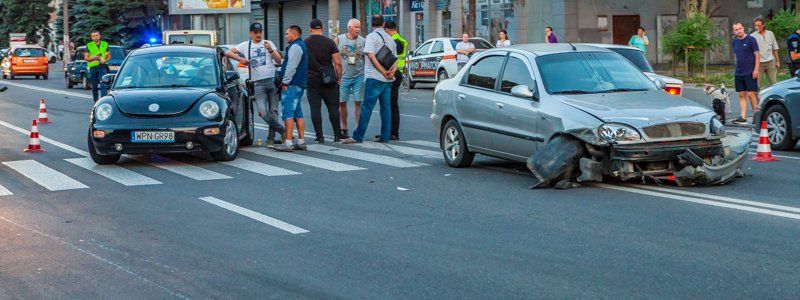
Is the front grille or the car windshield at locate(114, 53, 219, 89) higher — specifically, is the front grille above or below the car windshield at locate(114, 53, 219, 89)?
below

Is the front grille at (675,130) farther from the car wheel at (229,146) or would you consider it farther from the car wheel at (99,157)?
the car wheel at (99,157)

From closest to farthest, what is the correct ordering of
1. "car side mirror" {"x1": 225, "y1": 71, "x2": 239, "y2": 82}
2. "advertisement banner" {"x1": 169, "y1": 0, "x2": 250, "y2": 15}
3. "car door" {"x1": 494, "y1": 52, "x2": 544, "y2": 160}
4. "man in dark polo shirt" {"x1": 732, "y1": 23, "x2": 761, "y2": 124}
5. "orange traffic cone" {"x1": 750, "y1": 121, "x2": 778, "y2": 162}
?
"car door" {"x1": 494, "y1": 52, "x2": 544, "y2": 160}, "orange traffic cone" {"x1": 750, "y1": 121, "x2": 778, "y2": 162}, "car side mirror" {"x1": 225, "y1": 71, "x2": 239, "y2": 82}, "man in dark polo shirt" {"x1": 732, "y1": 23, "x2": 761, "y2": 124}, "advertisement banner" {"x1": 169, "y1": 0, "x2": 250, "y2": 15}

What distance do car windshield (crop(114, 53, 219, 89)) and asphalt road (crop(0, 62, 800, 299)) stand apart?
156cm

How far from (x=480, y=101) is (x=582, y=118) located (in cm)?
197

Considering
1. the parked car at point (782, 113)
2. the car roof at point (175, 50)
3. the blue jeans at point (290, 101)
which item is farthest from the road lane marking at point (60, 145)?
the parked car at point (782, 113)

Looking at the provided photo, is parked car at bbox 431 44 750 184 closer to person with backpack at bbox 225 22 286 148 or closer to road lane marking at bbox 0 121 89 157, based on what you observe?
person with backpack at bbox 225 22 286 148

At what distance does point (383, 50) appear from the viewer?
16.4 meters

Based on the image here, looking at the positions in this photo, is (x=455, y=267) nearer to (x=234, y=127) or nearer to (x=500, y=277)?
(x=500, y=277)

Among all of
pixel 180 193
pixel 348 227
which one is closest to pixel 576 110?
pixel 348 227

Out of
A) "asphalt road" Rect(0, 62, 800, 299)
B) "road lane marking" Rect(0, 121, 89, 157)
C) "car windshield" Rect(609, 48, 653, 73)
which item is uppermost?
"car windshield" Rect(609, 48, 653, 73)

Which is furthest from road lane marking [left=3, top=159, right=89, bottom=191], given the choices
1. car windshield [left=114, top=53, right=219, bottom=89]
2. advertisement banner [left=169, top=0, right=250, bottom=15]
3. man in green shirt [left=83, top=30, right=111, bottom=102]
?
advertisement banner [left=169, top=0, right=250, bottom=15]

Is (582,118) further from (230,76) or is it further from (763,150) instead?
(230,76)

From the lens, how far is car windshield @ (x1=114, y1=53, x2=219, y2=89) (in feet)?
49.4

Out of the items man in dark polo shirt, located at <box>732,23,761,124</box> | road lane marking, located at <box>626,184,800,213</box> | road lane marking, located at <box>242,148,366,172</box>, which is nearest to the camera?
road lane marking, located at <box>626,184,800,213</box>
